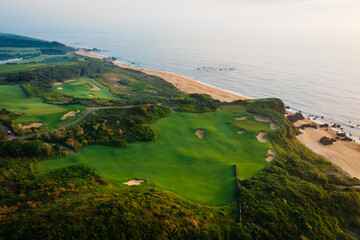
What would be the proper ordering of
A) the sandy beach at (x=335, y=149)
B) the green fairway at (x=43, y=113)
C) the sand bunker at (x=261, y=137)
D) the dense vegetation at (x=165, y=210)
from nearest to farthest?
the dense vegetation at (x=165, y=210) < the green fairway at (x=43, y=113) < the sand bunker at (x=261, y=137) < the sandy beach at (x=335, y=149)

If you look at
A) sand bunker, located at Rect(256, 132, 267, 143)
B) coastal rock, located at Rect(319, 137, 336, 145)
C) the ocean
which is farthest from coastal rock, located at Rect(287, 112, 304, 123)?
sand bunker, located at Rect(256, 132, 267, 143)

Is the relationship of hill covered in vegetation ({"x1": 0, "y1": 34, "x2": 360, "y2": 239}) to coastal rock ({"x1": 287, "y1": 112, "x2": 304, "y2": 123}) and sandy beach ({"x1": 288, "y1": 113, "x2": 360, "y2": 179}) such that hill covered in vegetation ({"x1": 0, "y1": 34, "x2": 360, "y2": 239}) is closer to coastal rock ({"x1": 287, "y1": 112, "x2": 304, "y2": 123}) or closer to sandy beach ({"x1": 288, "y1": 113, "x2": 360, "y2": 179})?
sandy beach ({"x1": 288, "y1": 113, "x2": 360, "y2": 179})

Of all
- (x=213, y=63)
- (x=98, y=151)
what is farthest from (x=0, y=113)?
(x=213, y=63)

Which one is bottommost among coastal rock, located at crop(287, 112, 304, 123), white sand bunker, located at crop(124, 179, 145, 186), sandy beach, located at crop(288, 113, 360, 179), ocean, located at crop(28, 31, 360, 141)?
sandy beach, located at crop(288, 113, 360, 179)

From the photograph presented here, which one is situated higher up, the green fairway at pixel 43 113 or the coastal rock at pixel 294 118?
the green fairway at pixel 43 113

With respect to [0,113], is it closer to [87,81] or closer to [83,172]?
[83,172]

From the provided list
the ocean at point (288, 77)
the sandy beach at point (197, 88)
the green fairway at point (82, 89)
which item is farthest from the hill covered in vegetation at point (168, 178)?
the ocean at point (288, 77)

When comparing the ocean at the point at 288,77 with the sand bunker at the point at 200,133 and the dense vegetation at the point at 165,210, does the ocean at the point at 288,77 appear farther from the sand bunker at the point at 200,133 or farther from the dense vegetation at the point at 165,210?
the sand bunker at the point at 200,133

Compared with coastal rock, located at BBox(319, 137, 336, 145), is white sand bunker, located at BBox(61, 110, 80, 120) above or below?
above
